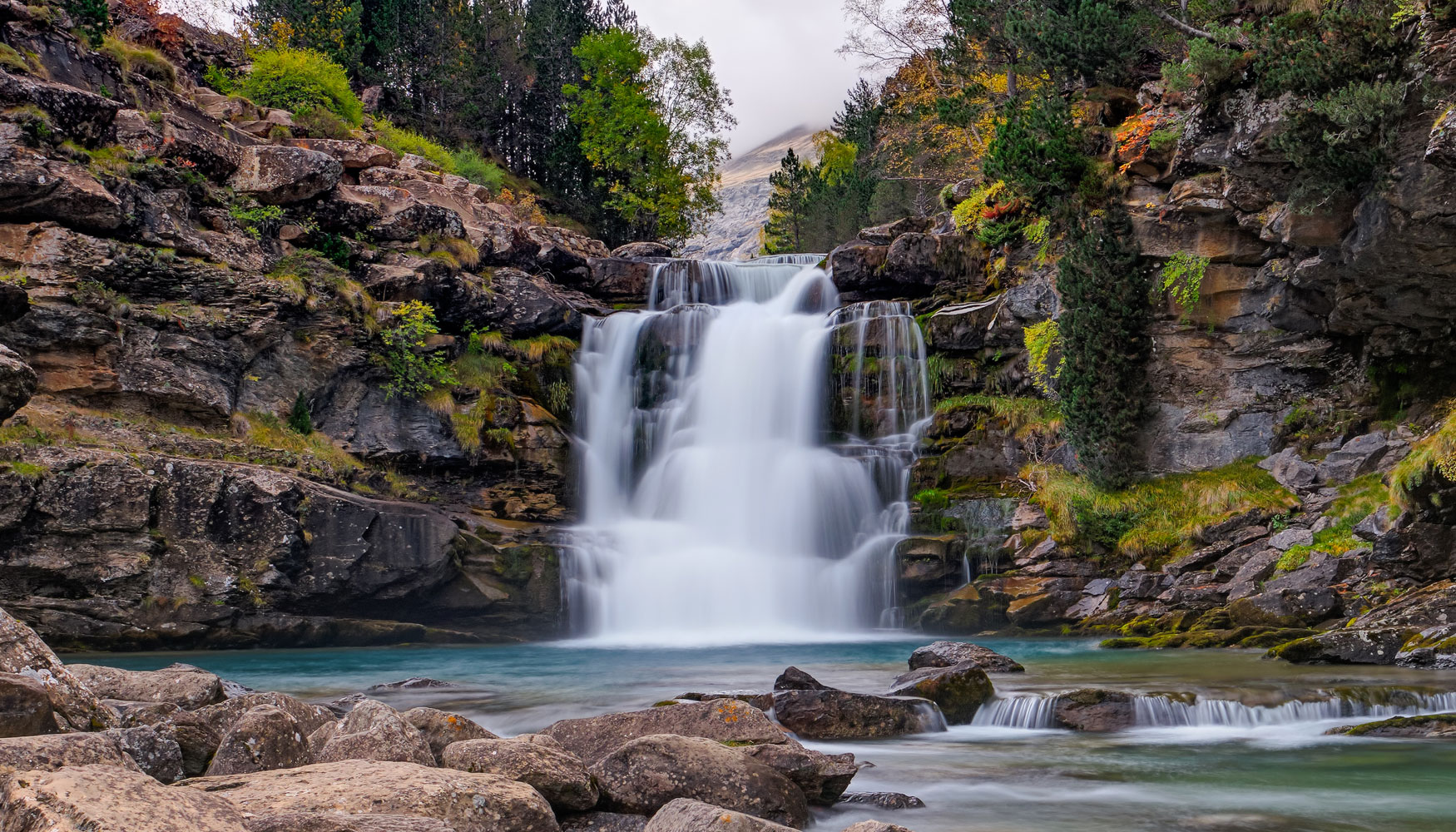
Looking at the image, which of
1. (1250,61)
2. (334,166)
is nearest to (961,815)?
(1250,61)

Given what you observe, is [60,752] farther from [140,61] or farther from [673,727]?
[140,61]

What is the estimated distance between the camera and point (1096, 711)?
9570 mm

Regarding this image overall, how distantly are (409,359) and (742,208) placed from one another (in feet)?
371

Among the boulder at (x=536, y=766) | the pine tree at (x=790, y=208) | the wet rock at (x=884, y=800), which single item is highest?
the pine tree at (x=790, y=208)

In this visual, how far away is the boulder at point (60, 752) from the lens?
4.35 meters

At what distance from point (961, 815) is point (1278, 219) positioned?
45.2ft

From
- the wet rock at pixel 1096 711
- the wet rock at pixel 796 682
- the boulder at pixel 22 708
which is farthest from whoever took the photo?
the wet rock at pixel 796 682

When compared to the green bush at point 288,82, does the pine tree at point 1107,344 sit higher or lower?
lower

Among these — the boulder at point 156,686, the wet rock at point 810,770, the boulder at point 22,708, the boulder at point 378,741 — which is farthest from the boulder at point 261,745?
the wet rock at point 810,770

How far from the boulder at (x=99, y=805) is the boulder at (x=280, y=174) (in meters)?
21.4

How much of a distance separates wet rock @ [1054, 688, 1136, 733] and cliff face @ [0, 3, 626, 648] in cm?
1309

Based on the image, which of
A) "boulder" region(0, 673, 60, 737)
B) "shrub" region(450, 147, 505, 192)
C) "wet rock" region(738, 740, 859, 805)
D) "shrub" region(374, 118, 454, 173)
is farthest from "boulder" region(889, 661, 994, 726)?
"shrub" region(450, 147, 505, 192)

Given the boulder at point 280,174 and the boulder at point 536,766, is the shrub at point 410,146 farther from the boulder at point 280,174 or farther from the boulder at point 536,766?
the boulder at point 536,766

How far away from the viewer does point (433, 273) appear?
78.6 ft
